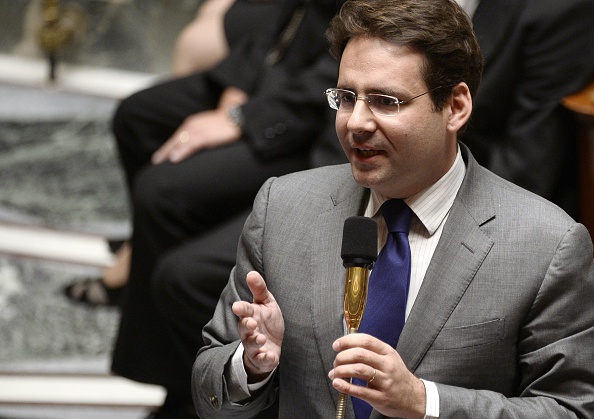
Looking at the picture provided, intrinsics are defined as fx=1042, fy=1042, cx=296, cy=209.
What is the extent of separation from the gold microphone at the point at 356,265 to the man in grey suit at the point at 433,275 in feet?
0.50

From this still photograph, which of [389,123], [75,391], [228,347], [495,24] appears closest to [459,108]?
[389,123]

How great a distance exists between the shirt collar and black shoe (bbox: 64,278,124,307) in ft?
5.37

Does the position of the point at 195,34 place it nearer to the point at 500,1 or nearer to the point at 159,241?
the point at 159,241

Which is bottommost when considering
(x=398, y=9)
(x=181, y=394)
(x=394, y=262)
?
(x=181, y=394)

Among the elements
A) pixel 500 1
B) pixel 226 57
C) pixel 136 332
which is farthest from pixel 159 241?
pixel 500 1

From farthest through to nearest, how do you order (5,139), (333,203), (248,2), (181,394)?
(5,139), (248,2), (181,394), (333,203)

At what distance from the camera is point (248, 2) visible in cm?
321

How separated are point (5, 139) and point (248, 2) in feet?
3.66

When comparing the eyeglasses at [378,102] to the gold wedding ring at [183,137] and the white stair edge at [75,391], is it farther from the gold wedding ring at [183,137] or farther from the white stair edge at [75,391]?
the white stair edge at [75,391]

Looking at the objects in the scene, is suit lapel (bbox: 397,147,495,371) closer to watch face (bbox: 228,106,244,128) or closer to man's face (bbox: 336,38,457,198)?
man's face (bbox: 336,38,457,198)

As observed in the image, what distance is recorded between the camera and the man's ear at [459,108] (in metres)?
1.60

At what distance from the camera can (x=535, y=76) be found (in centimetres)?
226

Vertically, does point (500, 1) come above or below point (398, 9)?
below

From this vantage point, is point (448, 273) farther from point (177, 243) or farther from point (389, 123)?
point (177, 243)
